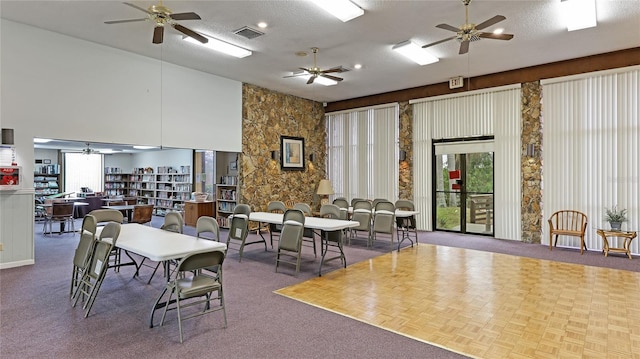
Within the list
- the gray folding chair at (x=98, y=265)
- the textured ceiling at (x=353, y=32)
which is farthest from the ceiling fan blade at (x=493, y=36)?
the gray folding chair at (x=98, y=265)

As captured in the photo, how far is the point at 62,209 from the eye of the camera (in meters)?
8.27

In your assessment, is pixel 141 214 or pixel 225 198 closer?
pixel 141 214

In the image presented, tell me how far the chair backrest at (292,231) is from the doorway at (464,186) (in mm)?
5137

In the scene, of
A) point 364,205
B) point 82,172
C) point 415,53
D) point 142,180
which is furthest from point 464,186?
point 82,172

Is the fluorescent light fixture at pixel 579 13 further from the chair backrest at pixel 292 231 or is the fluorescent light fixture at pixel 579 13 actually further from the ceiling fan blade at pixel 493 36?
the chair backrest at pixel 292 231

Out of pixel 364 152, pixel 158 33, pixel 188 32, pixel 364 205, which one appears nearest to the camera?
pixel 158 33

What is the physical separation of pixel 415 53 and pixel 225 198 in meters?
6.06

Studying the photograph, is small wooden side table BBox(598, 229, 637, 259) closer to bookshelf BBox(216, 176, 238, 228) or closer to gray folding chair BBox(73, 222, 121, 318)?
gray folding chair BBox(73, 222, 121, 318)

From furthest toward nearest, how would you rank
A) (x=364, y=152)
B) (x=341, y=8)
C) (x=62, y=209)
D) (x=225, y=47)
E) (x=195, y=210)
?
(x=364, y=152) → (x=195, y=210) → (x=62, y=209) → (x=225, y=47) → (x=341, y=8)

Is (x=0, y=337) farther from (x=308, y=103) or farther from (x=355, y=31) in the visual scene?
(x=308, y=103)

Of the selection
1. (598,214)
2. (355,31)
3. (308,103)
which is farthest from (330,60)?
(598,214)

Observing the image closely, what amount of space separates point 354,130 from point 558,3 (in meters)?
6.32

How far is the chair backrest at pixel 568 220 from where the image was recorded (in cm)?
693

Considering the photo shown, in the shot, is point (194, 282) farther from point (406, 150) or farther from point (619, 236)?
point (406, 150)
